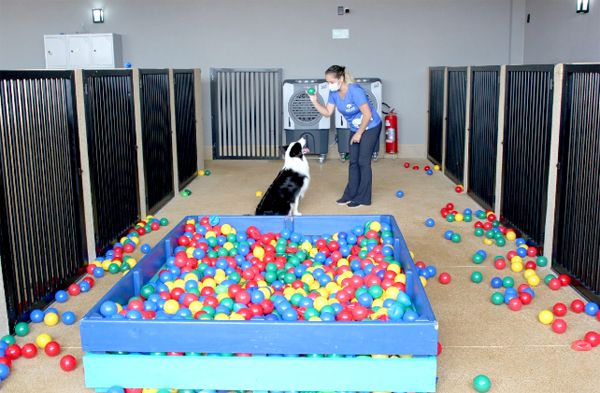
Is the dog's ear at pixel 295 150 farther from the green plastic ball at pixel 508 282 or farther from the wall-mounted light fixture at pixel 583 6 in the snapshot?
the wall-mounted light fixture at pixel 583 6

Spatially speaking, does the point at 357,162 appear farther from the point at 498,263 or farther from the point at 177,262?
the point at 177,262

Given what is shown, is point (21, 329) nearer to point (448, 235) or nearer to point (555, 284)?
point (555, 284)

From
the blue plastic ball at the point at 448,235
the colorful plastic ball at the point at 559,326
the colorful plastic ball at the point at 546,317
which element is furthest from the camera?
the blue plastic ball at the point at 448,235

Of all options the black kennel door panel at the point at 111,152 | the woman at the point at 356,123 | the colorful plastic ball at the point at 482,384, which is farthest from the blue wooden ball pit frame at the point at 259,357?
the woman at the point at 356,123

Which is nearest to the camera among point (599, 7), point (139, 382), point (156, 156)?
point (139, 382)

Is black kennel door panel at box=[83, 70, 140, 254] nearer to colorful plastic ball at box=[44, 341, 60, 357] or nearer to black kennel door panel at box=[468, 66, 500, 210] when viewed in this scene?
colorful plastic ball at box=[44, 341, 60, 357]

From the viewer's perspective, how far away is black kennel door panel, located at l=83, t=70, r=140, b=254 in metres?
4.57

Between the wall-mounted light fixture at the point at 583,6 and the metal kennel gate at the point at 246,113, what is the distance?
4.01 m

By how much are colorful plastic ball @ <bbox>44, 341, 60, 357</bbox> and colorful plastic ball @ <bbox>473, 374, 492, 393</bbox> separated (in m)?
1.94

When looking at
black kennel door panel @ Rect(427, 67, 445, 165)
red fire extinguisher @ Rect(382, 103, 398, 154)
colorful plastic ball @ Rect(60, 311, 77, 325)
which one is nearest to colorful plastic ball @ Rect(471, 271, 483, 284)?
colorful plastic ball @ Rect(60, 311, 77, 325)

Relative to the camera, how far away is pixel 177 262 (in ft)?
13.5

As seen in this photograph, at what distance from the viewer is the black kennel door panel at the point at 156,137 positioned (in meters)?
5.85

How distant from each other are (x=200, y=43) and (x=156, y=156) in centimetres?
380

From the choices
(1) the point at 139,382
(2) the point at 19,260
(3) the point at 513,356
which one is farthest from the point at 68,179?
(3) the point at 513,356
